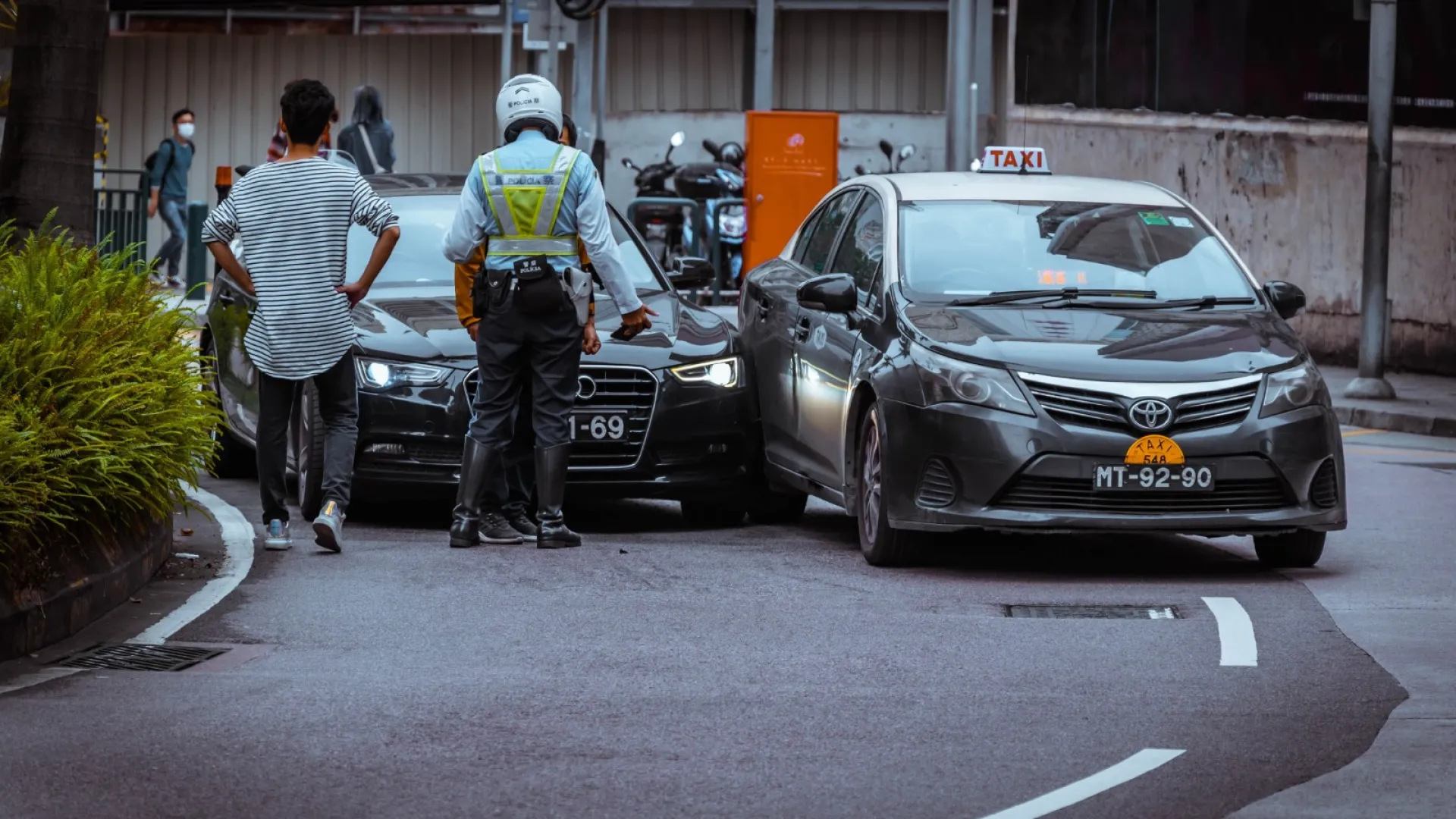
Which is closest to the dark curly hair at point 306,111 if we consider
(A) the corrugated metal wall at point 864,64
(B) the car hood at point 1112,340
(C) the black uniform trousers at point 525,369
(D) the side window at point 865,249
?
(C) the black uniform trousers at point 525,369

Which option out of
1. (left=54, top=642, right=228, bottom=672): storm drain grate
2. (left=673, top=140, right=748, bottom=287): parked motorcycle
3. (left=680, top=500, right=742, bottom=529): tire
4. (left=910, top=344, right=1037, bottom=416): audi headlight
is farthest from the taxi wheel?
(left=673, top=140, right=748, bottom=287): parked motorcycle

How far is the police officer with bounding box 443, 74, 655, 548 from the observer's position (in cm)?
1009

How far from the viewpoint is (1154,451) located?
9492 millimetres

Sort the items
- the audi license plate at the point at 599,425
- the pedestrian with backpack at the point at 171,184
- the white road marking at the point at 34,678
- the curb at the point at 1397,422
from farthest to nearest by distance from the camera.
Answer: the pedestrian with backpack at the point at 171,184, the curb at the point at 1397,422, the audi license plate at the point at 599,425, the white road marking at the point at 34,678

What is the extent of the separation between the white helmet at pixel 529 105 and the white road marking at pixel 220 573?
1920 millimetres

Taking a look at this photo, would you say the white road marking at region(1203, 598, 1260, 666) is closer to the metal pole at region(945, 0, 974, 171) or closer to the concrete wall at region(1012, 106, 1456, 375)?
the concrete wall at region(1012, 106, 1456, 375)

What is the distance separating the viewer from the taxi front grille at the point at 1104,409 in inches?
375

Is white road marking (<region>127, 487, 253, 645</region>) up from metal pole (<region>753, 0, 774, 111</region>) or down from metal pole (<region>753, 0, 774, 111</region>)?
down

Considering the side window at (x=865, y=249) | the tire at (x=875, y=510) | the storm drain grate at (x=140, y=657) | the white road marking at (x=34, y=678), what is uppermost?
the side window at (x=865, y=249)

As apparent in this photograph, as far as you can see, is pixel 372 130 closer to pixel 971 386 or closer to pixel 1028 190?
pixel 1028 190

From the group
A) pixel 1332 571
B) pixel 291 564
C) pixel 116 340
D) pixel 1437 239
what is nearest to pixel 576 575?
pixel 291 564

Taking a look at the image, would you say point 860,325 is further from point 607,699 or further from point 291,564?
point 607,699

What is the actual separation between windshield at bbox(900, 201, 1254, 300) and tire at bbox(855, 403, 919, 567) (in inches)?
26.0

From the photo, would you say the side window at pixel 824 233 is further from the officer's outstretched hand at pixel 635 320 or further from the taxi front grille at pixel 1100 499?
the taxi front grille at pixel 1100 499
